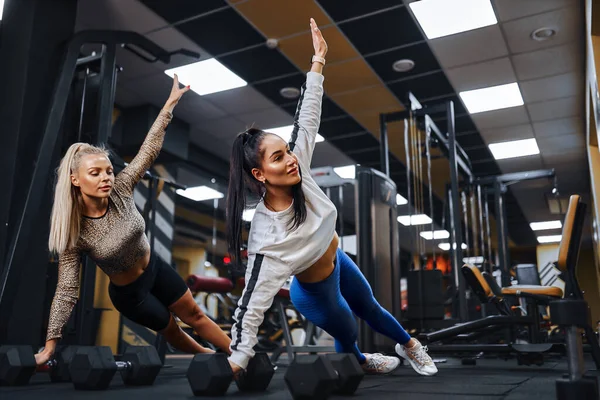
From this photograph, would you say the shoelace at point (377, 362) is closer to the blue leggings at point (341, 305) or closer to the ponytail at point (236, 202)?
the blue leggings at point (341, 305)

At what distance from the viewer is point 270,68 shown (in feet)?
16.8

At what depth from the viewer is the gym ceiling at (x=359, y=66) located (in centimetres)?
425

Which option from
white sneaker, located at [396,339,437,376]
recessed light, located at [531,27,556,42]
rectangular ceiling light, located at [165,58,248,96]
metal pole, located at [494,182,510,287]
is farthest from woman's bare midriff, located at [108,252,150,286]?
metal pole, located at [494,182,510,287]

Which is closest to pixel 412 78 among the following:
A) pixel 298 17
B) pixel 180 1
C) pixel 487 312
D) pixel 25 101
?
pixel 298 17

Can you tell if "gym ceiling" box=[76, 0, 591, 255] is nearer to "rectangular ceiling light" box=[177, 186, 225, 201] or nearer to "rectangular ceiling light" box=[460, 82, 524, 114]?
"rectangular ceiling light" box=[460, 82, 524, 114]

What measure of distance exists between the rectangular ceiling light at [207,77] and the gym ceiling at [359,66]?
9cm

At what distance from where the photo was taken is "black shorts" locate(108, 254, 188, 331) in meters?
2.05

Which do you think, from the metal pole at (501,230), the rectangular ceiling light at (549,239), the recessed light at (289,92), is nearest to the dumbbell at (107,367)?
the recessed light at (289,92)

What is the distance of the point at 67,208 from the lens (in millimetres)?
1961

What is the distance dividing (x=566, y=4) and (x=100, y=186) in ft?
12.6

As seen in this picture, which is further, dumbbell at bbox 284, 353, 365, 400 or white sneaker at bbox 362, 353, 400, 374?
white sneaker at bbox 362, 353, 400, 374

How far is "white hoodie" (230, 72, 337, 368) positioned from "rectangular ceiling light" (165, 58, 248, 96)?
3402mm

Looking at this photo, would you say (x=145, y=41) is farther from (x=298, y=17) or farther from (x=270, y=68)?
(x=270, y=68)

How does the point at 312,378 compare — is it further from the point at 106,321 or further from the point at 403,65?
the point at 106,321
